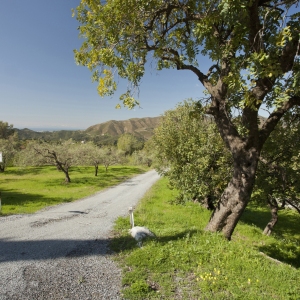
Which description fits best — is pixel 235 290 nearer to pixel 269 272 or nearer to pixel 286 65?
pixel 269 272

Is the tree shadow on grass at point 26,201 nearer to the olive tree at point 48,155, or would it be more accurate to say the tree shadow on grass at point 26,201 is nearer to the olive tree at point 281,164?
the olive tree at point 48,155

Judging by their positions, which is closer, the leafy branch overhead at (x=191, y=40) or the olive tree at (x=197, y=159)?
the leafy branch overhead at (x=191, y=40)

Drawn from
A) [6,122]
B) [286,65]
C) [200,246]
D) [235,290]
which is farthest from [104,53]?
[6,122]

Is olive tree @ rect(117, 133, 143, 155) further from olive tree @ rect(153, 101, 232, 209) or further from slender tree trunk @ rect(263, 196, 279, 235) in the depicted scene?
slender tree trunk @ rect(263, 196, 279, 235)

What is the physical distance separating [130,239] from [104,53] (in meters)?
7.44

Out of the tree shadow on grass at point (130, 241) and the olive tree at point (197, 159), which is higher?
the olive tree at point (197, 159)

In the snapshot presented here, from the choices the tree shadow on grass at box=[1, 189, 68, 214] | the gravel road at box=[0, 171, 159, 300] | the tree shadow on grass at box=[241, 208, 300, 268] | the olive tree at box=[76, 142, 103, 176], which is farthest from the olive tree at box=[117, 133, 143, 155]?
the gravel road at box=[0, 171, 159, 300]

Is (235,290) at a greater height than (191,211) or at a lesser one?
greater

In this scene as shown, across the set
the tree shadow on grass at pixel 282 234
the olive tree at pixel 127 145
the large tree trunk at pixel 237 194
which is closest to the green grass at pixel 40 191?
the large tree trunk at pixel 237 194

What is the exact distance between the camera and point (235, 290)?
5.11 m

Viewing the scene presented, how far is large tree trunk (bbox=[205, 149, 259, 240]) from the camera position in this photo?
7.31 meters

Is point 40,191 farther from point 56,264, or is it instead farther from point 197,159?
point 56,264

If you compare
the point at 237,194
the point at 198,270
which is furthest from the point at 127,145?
the point at 198,270

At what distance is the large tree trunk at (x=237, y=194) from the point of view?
7.31 m
